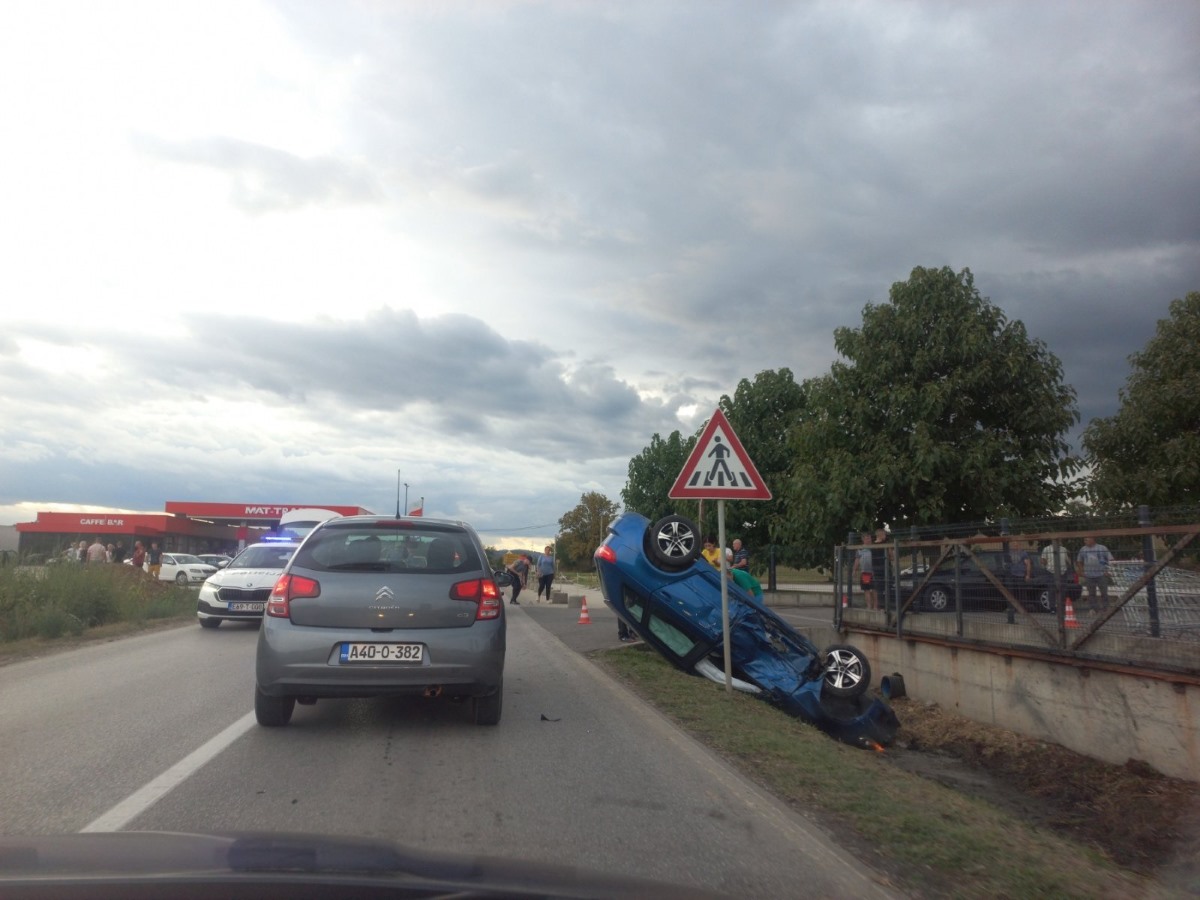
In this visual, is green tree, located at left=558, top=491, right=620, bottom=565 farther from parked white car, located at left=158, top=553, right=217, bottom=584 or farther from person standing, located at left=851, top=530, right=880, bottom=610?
person standing, located at left=851, top=530, right=880, bottom=610

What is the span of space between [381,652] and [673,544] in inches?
192

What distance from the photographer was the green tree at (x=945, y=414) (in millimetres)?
22281

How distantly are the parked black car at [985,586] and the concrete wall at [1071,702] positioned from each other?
0.59 meters

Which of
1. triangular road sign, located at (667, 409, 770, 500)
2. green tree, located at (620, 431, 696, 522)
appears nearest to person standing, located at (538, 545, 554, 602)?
triangular road sign, located at (667, 409, 770, 500)

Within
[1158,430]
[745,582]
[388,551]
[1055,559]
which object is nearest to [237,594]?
[745,582]

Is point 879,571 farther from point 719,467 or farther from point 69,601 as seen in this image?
point 69,601

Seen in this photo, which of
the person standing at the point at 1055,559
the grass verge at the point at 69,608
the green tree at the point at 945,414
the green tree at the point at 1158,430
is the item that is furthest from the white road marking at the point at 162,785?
the green tree at the point at 1158,430

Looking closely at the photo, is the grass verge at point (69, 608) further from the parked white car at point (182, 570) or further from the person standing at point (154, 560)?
the parked white car at point (182, 570)

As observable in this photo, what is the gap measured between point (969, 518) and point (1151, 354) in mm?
6814

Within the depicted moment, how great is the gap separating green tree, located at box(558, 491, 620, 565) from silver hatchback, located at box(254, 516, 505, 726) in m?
90.9

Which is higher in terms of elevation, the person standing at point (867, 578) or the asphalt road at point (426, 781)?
the person standing at point (867, 578)

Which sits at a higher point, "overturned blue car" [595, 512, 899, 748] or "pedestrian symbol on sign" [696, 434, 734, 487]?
"pedestrian symbol on sign" [696, 434, 734, 487]

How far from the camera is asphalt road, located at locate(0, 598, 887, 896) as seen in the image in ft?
14.3

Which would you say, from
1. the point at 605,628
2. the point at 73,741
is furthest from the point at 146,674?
the point at 605,628
